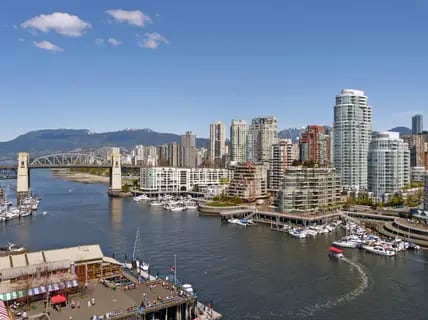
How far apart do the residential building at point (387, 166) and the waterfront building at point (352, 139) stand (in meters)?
5.02

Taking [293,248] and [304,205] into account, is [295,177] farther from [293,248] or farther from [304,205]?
[293,248]

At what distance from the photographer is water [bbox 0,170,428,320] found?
20156mm

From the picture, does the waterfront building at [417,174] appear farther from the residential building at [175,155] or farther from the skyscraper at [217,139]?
the residential building at [175,155]

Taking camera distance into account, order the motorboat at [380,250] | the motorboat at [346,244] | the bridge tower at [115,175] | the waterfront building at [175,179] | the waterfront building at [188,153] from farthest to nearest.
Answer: the waterfront building at [188,153] → the bridge tower at [115,175] → the waterfront building at [175,179] → the motorboat at [346,244] → the motorboat at [380,250]

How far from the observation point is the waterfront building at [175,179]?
236 ft

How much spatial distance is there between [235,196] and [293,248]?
24849 mm

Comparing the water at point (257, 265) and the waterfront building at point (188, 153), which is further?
the waterfront building at point (188, 153)

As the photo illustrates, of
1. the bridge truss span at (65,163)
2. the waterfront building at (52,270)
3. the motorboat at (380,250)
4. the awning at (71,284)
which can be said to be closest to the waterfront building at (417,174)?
the motorboat at (380,250)

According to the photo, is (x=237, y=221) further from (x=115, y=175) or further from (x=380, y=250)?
(x=115, y=175)

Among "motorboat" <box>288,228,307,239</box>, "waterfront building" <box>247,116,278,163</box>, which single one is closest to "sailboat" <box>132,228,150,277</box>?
"motorboat" <box>288,228,307,239</box>

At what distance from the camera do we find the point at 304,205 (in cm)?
4559

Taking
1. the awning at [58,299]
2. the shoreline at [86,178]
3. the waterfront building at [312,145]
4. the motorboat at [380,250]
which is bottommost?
the motorboat at [380,250]

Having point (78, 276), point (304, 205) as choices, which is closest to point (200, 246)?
point (78, 276)

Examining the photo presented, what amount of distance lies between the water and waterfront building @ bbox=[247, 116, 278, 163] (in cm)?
4104
